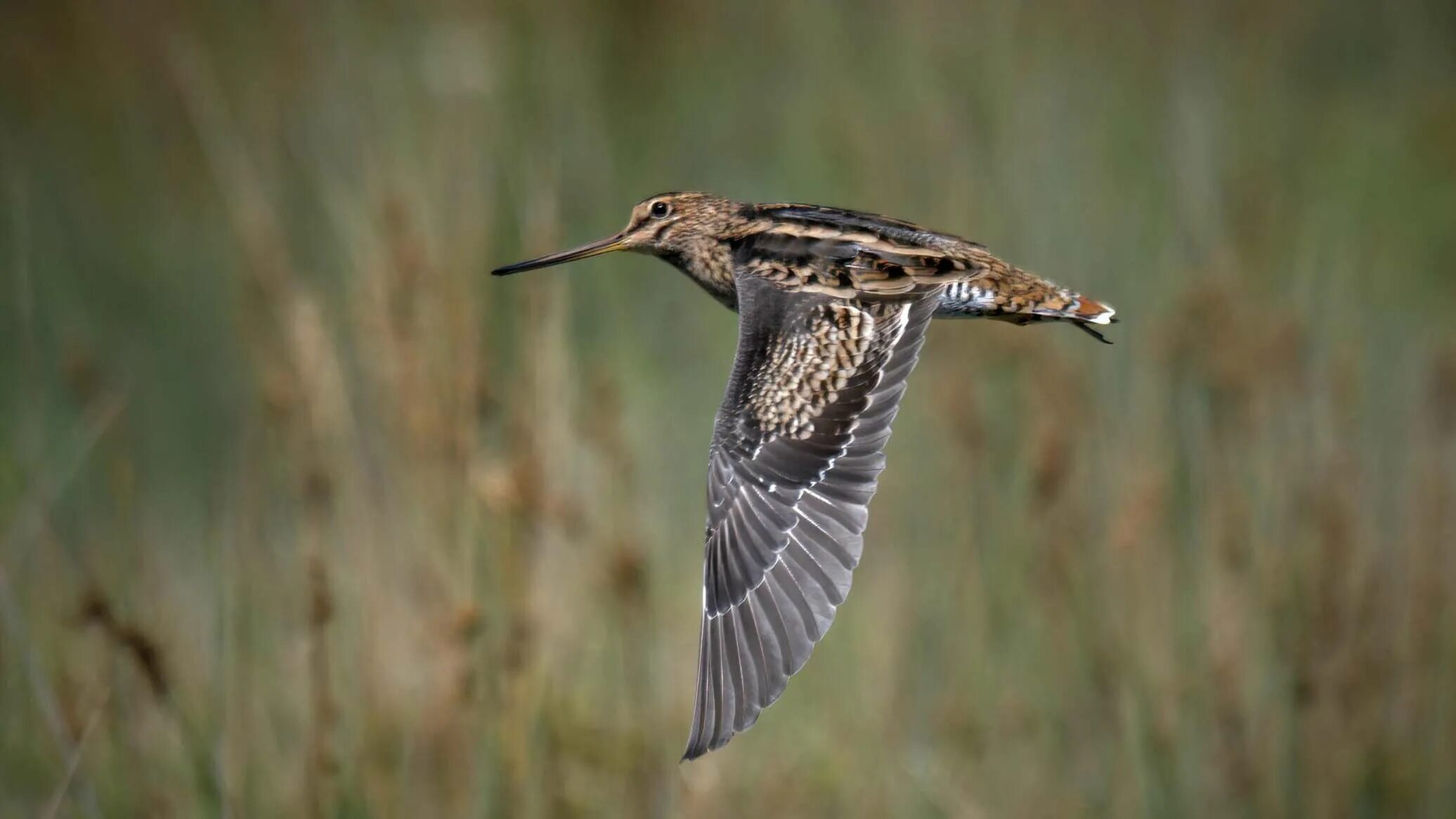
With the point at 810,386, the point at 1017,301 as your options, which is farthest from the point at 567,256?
the point at 1017,301

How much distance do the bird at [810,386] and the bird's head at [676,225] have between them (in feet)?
0.33

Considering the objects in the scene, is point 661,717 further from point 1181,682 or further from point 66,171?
point 66,171

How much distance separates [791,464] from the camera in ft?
10.0

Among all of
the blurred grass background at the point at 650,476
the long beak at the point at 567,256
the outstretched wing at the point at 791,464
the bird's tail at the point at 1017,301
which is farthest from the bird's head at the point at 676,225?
the bird's tail at the point at 1017,301

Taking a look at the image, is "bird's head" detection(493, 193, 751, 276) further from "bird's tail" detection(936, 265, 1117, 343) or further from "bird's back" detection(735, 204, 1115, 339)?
"bird's tail" detection(936, 265, 1117, 343)

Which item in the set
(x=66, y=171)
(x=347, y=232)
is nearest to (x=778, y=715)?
(x=347, y=232)

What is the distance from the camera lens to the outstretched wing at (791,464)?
9.24 feet

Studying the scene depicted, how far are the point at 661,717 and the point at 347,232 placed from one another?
139 cm

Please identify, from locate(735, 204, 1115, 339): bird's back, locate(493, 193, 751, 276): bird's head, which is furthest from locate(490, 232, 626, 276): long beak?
locate(735, 204, 1115, 339): bird's back

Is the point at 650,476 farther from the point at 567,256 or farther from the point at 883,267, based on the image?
the point at 883,267

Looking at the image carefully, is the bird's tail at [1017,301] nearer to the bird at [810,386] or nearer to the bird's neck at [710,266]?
the bird at [810,386]

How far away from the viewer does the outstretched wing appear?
2.82 m

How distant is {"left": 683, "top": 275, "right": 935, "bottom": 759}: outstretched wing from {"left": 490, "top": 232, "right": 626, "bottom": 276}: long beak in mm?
344

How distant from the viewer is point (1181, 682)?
13.9 ft
